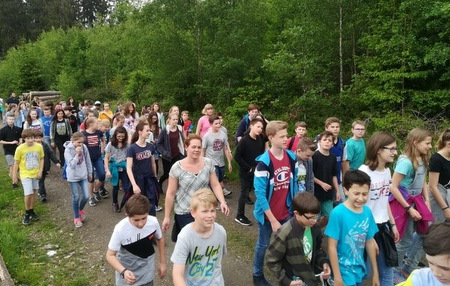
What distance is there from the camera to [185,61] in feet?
48.8

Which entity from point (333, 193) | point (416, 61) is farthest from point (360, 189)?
point (416, 61)

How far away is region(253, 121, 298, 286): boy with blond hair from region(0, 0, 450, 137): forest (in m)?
6.42

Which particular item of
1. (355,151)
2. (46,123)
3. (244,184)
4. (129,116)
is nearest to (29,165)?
(129,116)

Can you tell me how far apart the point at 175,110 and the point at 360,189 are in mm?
4867

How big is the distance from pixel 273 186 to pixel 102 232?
3838 mm

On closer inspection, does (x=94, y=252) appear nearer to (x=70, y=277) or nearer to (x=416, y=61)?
(x=70, y=277)

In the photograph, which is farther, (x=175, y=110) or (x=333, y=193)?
(x=175, y=110)

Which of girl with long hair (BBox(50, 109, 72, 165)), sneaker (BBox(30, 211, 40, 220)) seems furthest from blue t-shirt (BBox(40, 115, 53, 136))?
sneaker (BBox(30, 211, 40, 220))

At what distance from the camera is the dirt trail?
195 inches

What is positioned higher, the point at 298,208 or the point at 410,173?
the point at 298,208

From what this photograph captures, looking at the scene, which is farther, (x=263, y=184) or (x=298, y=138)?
(x=298, y=138)

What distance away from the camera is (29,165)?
22.3ft

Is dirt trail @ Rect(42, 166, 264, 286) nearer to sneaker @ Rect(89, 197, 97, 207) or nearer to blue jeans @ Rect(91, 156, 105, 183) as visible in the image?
sneaker @ Rect(89, 197, 97, 207)

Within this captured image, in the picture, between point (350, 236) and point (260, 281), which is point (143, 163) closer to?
point (260, 281)
